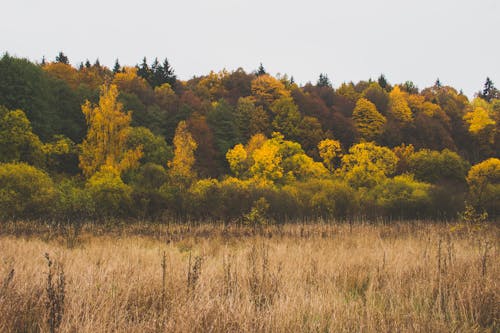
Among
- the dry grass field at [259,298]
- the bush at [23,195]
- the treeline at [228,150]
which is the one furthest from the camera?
the treeline at [228,150]

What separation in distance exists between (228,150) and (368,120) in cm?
3077

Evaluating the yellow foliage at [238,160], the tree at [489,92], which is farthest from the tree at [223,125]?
the tree at [489,92]

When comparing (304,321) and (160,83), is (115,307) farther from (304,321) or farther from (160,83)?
(160,83)

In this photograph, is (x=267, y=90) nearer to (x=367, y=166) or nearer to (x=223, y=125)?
(x=223, y=125)

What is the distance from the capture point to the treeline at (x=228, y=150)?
2088 centimetres

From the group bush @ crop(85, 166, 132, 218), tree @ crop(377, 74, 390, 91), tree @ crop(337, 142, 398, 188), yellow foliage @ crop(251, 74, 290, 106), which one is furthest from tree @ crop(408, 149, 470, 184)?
tree @ crop(377, 74, 390, 91)

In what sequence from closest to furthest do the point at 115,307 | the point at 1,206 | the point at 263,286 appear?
the point at 115,307
the point at 263,286
the point at 1,206

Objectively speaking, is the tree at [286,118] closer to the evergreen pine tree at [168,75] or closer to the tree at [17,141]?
the evergreen pine tree at [168,75]

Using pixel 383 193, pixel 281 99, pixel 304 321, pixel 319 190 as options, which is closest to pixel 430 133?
pixel 281 99

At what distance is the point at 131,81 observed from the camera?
5788 centimetres

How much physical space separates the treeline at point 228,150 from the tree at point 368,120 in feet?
0.83

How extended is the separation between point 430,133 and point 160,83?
49921 mm

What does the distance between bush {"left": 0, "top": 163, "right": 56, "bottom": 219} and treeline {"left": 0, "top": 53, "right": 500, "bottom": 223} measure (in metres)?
0.06

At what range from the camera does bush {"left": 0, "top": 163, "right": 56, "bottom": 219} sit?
A: 17.3 m
